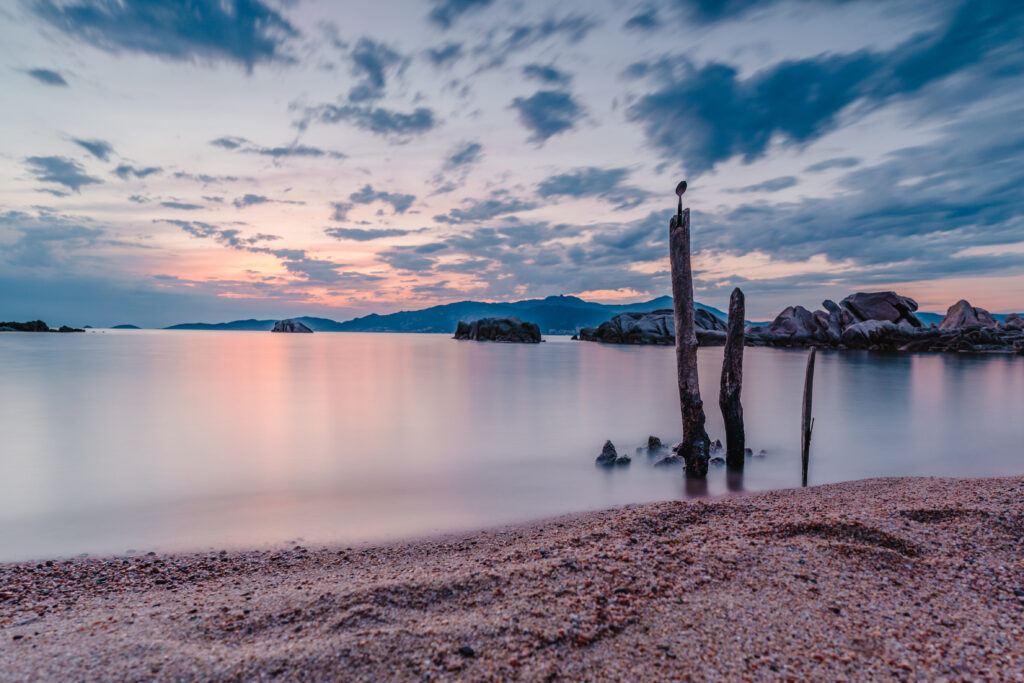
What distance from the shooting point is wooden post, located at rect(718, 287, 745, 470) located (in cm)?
853

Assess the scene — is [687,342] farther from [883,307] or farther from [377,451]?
[883,307]

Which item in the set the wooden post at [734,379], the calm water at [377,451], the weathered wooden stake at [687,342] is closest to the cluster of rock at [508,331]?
the calm water at [377,451]

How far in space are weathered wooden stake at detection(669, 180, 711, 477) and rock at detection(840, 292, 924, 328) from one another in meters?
55.2

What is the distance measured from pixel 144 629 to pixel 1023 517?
8.05 metres

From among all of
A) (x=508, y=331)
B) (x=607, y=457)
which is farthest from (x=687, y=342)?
(x=508, y=331)

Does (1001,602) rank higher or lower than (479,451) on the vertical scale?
higher

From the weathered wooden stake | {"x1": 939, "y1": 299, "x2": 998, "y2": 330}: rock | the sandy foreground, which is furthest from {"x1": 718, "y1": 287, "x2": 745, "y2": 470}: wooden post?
{"x1": 939, "y1": 299, "x2": 998, "y2": 330}: rock

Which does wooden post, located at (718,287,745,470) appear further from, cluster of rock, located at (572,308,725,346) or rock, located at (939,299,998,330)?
rock, located at (939,299,998,330)

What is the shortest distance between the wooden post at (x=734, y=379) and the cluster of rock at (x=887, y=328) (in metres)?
50.9

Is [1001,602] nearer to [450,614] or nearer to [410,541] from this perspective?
[450,614]

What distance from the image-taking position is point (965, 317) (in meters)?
52.1

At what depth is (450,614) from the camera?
11.3 ft

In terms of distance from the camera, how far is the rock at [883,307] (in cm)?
5109

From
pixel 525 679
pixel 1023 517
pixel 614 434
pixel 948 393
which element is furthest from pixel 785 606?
pixel 948 393
